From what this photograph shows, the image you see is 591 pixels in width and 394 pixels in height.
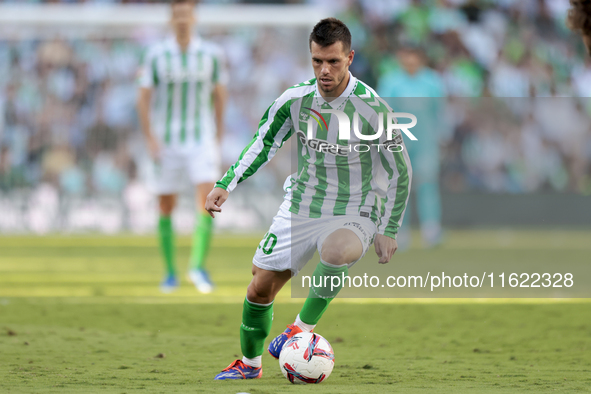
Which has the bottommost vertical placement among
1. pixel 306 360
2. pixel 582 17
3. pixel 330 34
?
pixel 306 360

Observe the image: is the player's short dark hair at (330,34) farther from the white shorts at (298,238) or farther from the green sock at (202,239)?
the green sock at (202,239)

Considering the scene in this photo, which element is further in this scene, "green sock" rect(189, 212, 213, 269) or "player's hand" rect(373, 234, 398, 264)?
"green sock" rect(189, 212, 213, 269)

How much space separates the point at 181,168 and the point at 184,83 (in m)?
0.77

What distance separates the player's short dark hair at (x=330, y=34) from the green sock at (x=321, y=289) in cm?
102

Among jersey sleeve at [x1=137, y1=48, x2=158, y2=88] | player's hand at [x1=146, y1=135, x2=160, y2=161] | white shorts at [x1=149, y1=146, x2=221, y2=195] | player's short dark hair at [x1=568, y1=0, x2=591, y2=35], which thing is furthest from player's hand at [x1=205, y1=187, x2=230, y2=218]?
jersey sleeve at [x1=137, y1=48, x2=158, y2=88]

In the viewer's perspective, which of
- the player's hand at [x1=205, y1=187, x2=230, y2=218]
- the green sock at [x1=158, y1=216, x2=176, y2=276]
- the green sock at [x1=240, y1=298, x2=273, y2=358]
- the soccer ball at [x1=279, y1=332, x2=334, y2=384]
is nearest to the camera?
the soccer ball at [x1=279, y1=332, x2=334, y2=384]

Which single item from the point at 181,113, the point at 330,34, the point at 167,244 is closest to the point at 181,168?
the point at 181,113

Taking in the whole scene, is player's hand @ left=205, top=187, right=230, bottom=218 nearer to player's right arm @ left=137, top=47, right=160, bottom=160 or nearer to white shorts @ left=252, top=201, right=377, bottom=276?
white shorts @ left=252, top=201, right=377, bottom=276

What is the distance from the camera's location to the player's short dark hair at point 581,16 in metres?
3.04

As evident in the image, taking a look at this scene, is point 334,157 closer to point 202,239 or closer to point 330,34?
point 330,34

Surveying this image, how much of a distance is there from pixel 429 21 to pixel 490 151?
263 cm

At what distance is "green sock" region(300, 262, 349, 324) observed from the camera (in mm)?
3867

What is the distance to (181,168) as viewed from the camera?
7371mm

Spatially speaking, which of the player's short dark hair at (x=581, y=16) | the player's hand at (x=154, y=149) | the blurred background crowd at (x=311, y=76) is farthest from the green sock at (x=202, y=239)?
the blurred background crowd at (x=311, y=76)
